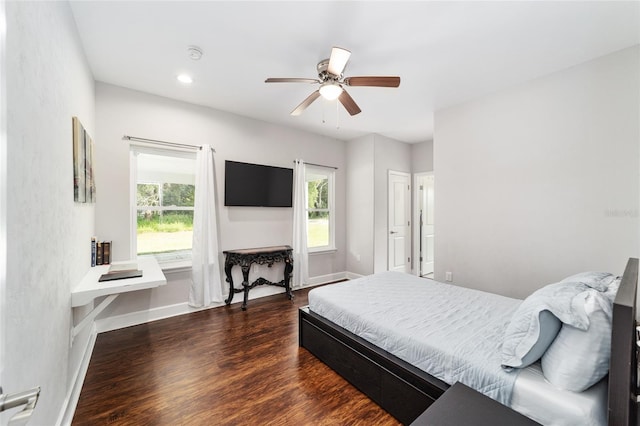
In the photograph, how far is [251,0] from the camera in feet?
5.91

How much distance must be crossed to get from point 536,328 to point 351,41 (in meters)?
2.33

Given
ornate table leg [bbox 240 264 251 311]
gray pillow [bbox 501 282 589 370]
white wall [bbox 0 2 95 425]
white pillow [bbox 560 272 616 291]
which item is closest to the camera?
white wall [bbox 0 2 95 425]

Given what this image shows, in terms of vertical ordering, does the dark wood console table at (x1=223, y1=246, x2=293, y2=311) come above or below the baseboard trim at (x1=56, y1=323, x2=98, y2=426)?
above

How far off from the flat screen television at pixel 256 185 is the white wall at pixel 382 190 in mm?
1598

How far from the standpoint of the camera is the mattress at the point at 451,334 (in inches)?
45.8

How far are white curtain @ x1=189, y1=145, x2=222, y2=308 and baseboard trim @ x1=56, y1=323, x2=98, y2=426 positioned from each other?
1.11 metres

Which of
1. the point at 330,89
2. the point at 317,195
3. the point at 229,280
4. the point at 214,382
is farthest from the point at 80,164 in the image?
the point at 317,195

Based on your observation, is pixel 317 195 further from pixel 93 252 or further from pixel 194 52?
pixel 93 252

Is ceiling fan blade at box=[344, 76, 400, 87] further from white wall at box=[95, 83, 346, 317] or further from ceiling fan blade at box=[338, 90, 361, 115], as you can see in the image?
white wall at box=[95, 83, 346, 317]

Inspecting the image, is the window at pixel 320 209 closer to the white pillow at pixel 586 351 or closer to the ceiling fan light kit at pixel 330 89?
the ceiling fan light kit at pixel 330 89

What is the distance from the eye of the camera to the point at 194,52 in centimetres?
234

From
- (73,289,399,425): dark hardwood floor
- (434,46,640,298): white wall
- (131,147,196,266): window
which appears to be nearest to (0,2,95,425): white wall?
(73,289,399,425): dark hardwood floor

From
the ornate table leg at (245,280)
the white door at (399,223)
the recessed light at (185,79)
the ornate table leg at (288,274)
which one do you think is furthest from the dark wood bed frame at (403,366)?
the white door at (399,223)

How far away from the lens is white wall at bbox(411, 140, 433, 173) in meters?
5.20
